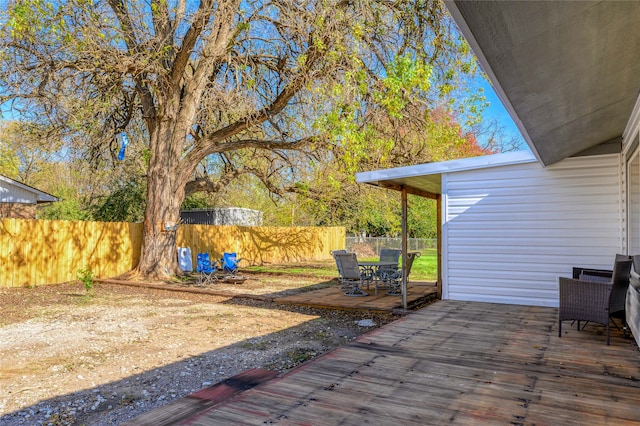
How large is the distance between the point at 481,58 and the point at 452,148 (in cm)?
864

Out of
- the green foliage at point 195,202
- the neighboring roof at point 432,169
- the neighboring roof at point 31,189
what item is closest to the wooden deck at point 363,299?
the neighboring roof at point 432,169

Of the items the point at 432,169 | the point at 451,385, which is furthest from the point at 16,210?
the point at 451,385

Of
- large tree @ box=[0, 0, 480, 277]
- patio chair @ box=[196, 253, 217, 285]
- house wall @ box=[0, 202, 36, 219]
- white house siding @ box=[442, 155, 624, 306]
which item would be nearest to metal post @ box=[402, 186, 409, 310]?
white house siding @ box=[442, 155, 624, 306]

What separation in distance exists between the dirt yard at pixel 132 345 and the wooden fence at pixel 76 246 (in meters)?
1.02

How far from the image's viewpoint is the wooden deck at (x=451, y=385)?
2.65 metres

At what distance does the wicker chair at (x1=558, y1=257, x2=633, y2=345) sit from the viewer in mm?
4309

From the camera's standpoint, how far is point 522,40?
252 cm

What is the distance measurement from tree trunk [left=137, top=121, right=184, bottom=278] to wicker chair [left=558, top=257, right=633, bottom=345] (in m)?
9.61

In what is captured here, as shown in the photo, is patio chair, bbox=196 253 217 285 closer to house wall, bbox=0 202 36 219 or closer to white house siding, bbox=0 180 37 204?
white house siding, bbox=0 180 37 204

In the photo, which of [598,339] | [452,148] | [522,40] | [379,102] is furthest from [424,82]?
[522,40]

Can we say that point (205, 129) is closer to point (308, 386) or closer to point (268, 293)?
point (268, 293)

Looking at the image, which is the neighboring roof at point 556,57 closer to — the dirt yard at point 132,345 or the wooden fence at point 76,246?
the dirt yard at point 132,345

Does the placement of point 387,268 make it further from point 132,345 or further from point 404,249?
point 132,345

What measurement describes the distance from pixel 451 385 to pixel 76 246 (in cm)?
1075
